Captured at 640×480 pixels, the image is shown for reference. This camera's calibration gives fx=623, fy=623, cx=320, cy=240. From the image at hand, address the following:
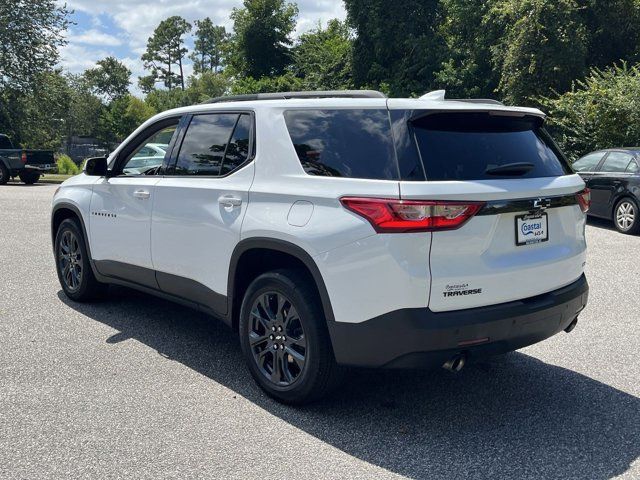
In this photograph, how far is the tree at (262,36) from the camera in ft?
117

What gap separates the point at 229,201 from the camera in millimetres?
4059

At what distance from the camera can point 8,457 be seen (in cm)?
316

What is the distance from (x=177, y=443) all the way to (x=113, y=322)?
7.88ft

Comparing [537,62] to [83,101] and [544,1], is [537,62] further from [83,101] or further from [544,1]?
[83,101]

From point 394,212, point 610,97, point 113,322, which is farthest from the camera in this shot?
point 610,97

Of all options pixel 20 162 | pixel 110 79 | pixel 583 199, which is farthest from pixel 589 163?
pixel 110 79

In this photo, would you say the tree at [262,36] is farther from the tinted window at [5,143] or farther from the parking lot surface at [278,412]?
the parking lot surface at [278,412]

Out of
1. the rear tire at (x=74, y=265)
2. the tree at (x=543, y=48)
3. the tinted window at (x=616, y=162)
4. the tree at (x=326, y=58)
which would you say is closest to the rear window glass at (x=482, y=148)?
the rear tire at (x=74, y=265)

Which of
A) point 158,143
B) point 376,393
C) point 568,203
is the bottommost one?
point 376,393

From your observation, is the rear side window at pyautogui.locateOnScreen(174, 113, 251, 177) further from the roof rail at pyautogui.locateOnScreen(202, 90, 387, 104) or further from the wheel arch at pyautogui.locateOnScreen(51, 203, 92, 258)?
the wheel arch at pyautogui.locateOnScreen(51, 203, 92, 258)

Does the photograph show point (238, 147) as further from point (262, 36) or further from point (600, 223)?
point (262, 36)

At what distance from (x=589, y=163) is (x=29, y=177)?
1844 centimetres

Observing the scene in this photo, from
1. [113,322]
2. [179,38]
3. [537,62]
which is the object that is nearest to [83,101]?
[179,38]

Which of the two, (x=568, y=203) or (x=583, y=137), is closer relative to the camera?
(x=568, y=203)
